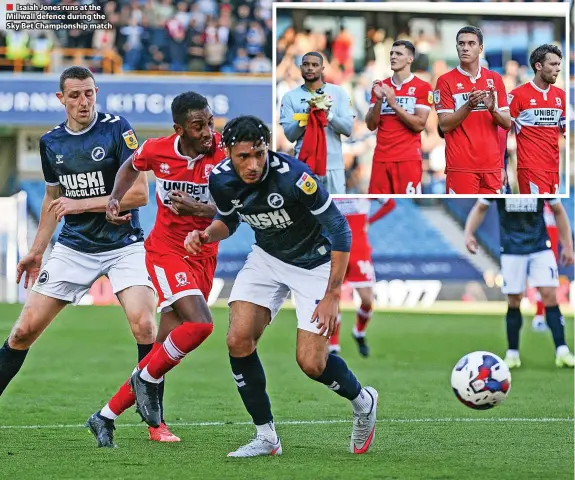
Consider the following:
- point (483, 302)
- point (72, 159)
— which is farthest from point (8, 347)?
point (483, 302)

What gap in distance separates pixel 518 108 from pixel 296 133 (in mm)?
1895

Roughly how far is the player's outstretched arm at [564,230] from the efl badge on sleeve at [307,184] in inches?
220

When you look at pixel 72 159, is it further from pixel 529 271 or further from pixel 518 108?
pixel 529 271

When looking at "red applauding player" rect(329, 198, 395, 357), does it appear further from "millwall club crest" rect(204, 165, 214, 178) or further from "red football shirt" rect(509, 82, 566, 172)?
"millwall club crest" rect(204, 165, 214, 178)

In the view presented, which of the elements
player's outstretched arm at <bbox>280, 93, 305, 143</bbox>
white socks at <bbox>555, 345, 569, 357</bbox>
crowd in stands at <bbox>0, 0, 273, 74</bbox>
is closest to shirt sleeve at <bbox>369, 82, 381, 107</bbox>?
player's outstretched arm at <bbox>280, 93, 305, 143</bbox>

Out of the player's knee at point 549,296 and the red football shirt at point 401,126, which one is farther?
the player's knee at point 549,296

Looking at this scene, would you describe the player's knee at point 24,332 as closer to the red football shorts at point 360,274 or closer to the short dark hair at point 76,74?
the short dark hair at point 76,74

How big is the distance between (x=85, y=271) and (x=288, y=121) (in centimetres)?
255

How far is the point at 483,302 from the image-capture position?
885 inches

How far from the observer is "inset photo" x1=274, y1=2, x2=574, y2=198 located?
328 inches

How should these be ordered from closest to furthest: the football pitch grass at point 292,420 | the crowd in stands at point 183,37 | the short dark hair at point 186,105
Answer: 1. the football pitch grass at point 292,420
2. the short dark hair at point 186,105
3. the crowd in stands at point 183,37

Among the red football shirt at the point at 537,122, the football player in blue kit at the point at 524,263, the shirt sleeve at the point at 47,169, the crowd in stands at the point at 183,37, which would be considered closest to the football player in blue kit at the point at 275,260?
the shirt sleeve at the point at 47,169

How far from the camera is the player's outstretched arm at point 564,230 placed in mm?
11039

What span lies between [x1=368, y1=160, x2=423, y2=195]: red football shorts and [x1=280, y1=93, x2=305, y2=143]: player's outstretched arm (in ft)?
2.89
